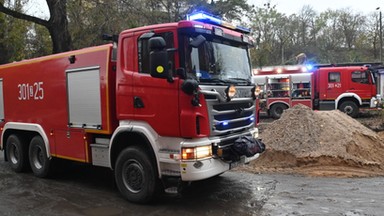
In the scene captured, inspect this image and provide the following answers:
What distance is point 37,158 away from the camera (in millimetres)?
8469

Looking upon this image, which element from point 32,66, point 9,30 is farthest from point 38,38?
point 32,66

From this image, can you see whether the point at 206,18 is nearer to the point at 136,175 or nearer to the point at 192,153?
the point at 192,153

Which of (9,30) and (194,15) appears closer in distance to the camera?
(194,15)

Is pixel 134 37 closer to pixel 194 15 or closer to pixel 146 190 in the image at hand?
pixel 194 15

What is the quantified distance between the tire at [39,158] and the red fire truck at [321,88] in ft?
48.1

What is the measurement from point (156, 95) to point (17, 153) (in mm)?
4900

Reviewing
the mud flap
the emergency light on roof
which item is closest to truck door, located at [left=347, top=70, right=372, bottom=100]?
the emergency light on roof

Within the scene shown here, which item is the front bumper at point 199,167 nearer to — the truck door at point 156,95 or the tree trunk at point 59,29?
the truck door at point 156,95

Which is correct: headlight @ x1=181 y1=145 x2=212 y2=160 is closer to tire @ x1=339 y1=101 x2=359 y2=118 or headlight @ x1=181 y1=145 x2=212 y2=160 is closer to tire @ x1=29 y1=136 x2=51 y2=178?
tire @ x1=29 y1=136 x2=51 y2=178

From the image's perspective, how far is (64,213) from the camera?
19.4 feet

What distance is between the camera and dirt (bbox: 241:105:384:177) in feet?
28.0

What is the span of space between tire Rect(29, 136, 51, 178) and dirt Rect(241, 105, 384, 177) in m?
4.32

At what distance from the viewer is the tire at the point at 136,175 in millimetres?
5945

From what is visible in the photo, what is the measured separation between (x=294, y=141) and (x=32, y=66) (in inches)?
241
